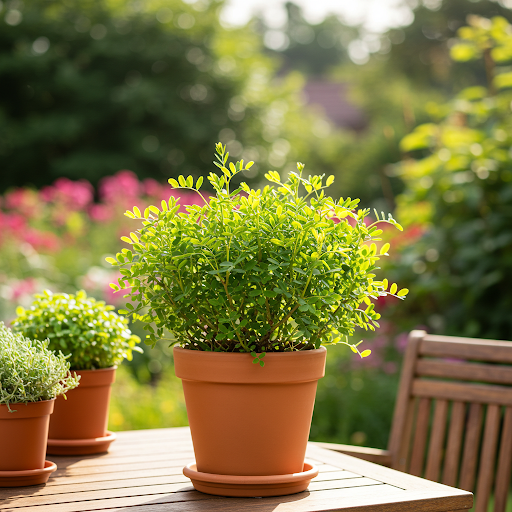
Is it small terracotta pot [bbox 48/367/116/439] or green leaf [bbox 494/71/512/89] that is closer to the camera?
small terracotta pot [bbox 48/367/116/439]

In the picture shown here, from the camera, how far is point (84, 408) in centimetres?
134

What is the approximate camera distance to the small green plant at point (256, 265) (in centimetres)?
101

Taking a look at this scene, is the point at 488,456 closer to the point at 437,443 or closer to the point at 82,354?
the point at 437,443

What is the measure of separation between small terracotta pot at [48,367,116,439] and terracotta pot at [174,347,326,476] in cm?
34

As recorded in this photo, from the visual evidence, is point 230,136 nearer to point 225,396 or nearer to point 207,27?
point 207,27

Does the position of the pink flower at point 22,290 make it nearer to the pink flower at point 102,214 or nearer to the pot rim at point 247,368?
the pink flower at point 102,214

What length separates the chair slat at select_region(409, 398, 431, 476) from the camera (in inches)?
69.6

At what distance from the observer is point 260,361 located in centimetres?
101

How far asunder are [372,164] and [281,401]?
398 inches

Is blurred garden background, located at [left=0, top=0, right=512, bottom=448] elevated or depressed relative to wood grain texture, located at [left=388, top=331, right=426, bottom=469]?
elevated

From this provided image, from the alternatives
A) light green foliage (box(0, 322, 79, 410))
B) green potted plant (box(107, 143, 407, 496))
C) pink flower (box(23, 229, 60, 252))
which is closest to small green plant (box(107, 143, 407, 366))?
green potted plant (box(107, 143, 407, 496))

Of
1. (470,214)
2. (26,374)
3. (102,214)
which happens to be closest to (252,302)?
(26,374)

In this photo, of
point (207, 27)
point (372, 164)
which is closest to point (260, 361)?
point (372, 164)

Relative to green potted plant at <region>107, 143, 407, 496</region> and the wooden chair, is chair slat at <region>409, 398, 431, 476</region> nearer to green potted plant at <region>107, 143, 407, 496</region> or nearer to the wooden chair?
the wooden chair
